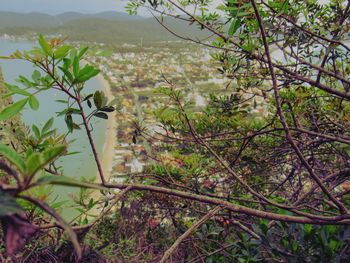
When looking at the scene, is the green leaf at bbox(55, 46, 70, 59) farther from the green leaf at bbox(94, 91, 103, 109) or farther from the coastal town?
the green leaf at bbox(94, 91, 103, 109)

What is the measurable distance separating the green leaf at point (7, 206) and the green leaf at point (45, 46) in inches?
12.0

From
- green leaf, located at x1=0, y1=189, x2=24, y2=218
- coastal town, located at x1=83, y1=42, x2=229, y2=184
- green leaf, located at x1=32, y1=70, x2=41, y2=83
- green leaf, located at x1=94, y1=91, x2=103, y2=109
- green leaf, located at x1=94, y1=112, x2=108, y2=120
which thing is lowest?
coastal town, located at x1=83, y1=42, x2=229, y2=184

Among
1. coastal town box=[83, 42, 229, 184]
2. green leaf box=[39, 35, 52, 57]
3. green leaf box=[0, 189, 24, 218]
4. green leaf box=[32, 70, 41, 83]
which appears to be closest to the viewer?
green leaf box=[0, 189, 24, 218]

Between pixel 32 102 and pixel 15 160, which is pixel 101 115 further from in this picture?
pixel 15 160

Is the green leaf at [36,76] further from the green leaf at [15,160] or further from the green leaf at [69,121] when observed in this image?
the green leaf at [15,160]

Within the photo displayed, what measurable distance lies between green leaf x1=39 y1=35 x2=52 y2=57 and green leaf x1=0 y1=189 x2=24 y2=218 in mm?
305

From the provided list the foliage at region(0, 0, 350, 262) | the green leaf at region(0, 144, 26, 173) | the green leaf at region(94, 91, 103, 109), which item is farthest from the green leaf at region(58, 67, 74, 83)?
the green leaf at region(0, 144, 26, 173)

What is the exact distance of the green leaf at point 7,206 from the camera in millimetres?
241

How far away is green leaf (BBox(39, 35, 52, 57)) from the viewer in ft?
1.66

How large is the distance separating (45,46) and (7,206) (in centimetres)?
34

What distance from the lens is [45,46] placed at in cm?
52

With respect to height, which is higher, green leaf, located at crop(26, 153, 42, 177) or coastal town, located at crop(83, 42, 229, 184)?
Result: green leaf, located at crop(26, 153, 42, 177)

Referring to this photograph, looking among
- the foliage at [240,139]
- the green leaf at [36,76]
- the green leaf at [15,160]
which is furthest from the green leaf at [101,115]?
the green leaf at [15,160]

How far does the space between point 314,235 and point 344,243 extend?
0.10 m
